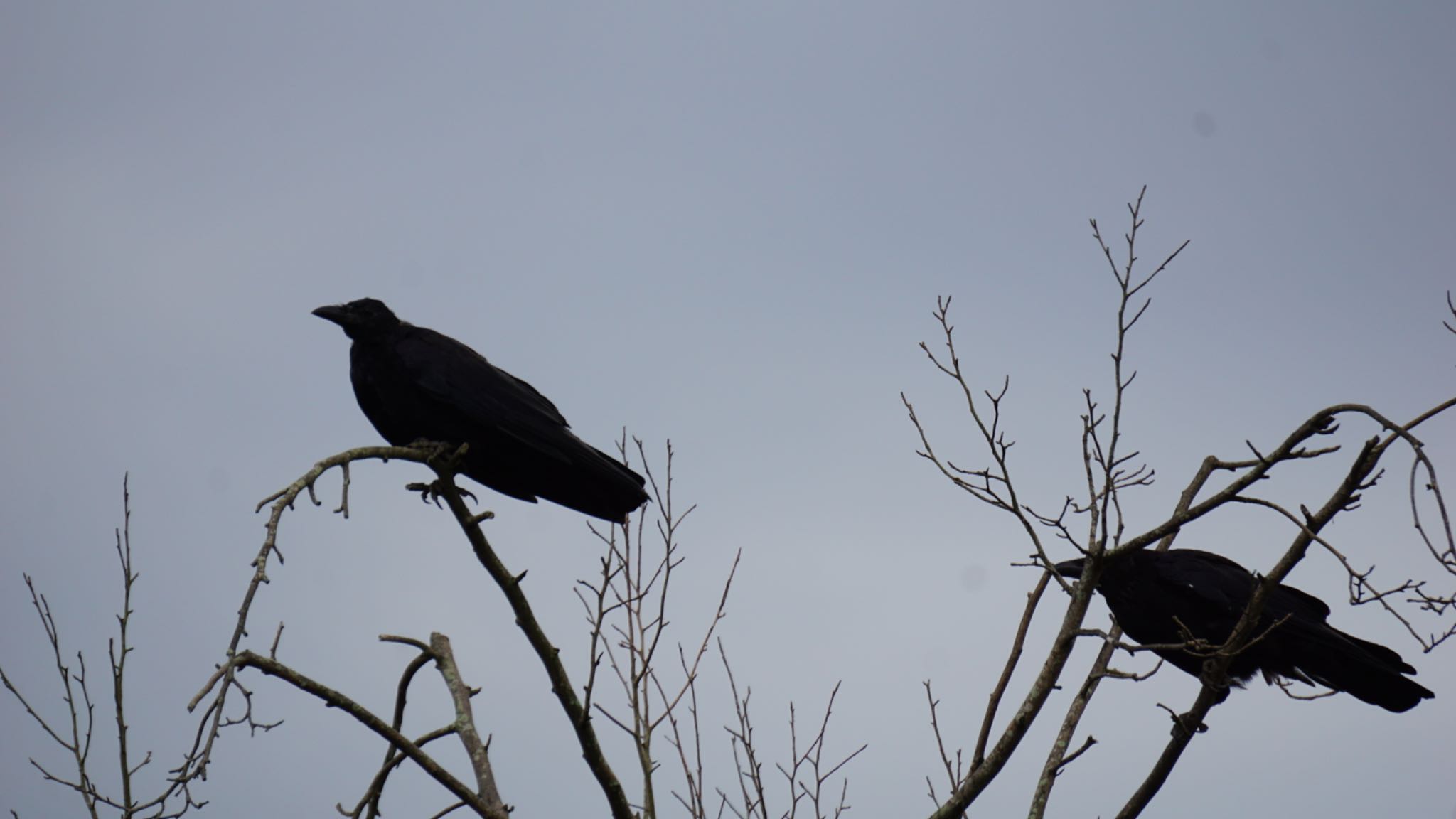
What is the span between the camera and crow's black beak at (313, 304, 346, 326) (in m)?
6.73

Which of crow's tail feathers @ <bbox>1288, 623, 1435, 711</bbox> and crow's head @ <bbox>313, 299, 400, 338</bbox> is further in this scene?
crow's head @ <bbox>313, 299, 400, 338</bbox>

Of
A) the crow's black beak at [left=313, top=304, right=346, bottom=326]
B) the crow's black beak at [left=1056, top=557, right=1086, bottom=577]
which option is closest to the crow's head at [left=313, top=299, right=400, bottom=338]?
the crow's black beak at [left=313, top=304, right=346, bottom=326]

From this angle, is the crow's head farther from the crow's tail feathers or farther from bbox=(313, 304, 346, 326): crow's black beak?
the crow's tail feathers

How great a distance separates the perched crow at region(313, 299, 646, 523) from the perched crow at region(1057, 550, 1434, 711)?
2354 millimetres

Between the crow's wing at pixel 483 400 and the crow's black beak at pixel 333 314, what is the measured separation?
56 centimetres

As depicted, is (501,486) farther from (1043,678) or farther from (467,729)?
A: (1043,678)

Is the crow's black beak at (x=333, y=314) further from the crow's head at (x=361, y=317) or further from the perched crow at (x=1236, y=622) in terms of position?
the perched crow at (x=1236, y=622)

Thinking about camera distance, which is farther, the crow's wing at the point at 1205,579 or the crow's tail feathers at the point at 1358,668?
the crow's wing at the point at 1205,579

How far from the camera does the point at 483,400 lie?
5.87 meters

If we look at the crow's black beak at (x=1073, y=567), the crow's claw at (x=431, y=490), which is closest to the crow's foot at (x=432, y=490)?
Answer: the crow's claw at (x=431, y=490)

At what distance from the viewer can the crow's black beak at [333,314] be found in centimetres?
673

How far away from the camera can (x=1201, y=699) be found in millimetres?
4348

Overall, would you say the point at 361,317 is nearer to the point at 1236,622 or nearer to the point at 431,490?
the point at 431,490

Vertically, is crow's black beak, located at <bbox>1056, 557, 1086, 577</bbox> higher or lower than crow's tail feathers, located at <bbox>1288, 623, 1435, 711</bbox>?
higher
